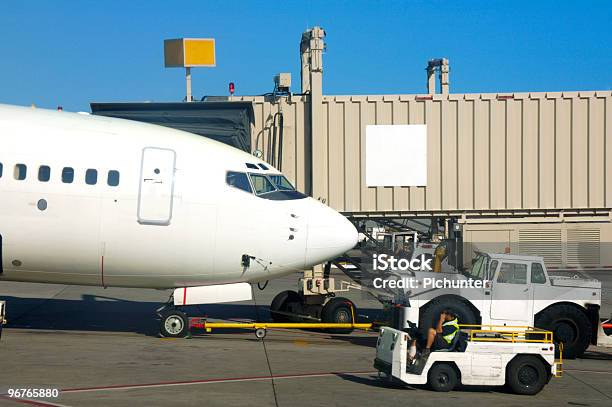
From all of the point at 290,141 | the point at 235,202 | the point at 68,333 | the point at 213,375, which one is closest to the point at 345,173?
the point at 290,141

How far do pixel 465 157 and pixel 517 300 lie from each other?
7259 mm

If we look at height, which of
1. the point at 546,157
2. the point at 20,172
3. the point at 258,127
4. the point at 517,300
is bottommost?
the point at 517,300

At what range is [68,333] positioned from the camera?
1803 cm

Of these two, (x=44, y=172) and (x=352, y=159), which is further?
(x=352, y=159)

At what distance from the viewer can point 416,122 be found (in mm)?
23250

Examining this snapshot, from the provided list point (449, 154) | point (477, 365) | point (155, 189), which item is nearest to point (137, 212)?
point (155, 189)

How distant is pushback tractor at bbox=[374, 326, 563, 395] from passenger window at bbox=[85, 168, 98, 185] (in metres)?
6.81

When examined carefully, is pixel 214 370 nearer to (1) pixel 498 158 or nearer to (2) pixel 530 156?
(1) pixel 498 158

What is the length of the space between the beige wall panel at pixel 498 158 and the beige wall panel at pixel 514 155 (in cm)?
11

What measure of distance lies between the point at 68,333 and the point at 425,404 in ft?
30.6

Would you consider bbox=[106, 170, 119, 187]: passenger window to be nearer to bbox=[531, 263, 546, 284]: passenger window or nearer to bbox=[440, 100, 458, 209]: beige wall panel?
bbox=[531, 263, 546, 284]: passenger window

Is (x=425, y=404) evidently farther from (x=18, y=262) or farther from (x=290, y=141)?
(x=290, y=141)

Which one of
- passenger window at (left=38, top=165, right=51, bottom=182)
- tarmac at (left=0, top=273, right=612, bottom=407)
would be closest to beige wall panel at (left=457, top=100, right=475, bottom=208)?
tarmac at (left=0, top=273, right=612, bottom=407)

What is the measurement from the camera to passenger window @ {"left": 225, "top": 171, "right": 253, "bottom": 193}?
1691 cm
